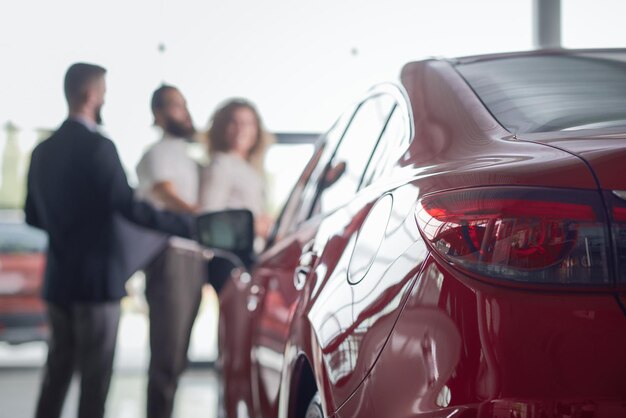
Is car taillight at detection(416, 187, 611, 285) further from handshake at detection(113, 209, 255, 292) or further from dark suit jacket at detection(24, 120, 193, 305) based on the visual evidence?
dark suit jacket at detection(24, 120, 193, 305)

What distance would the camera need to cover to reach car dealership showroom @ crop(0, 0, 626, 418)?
1181 millimetres

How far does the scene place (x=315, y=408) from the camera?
1.73 m

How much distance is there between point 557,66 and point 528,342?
0.97 meters

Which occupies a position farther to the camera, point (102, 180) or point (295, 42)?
point (295, 42)

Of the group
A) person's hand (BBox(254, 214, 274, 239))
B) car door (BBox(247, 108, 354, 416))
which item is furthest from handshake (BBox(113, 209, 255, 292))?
person's hand (BBox(254, 214, 274, 239))

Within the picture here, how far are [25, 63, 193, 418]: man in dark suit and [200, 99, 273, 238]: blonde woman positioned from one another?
0.63 m

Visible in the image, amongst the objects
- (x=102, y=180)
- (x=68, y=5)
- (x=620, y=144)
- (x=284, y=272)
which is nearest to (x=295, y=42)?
(x=68, y=5)

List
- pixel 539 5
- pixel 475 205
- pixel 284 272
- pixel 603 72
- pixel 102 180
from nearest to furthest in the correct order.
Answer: pixel 475 205
pixel 603 72
pixel 284 272
pixel 102 180
pixel 539 5

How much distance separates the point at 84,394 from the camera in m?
3.92

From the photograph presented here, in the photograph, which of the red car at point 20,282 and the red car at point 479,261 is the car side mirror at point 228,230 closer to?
the red car at point 479,261

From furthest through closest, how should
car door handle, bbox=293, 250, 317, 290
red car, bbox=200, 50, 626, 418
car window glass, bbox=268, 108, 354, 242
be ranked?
car window glass, bbox=268, 108, 354, 242 → car door handle, bbox=293, 250, 317, 290 → red car, bbox=200, 50, 626, 418

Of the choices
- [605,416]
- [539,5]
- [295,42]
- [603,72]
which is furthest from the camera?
[295,42]

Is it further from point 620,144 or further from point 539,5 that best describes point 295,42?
point 620,144

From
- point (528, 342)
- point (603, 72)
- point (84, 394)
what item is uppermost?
point (603, 72)
